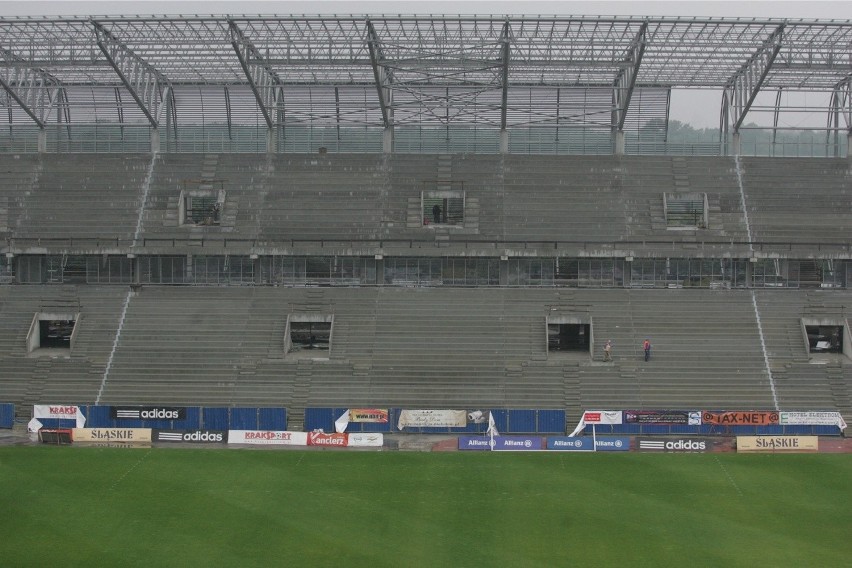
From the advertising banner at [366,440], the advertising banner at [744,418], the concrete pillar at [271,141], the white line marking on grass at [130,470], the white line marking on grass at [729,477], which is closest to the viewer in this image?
the white line marking on grass at [729,477]

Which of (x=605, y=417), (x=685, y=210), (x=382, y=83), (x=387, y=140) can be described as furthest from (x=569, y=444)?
(x=387, y=140)

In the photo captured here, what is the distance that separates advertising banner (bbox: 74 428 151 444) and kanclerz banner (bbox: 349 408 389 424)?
965cm

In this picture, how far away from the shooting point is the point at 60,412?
1775 inches

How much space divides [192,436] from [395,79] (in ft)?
93.3

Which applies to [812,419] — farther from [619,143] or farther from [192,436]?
[192,436]

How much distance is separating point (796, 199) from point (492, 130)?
20450mm

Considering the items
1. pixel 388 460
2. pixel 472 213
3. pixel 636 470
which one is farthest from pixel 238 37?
pixel 636 470

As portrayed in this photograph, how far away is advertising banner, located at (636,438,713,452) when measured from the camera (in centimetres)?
4275

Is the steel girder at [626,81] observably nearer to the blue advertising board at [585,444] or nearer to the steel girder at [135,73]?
the blue advertising board at [585,444]

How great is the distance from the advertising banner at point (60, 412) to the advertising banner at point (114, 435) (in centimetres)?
147

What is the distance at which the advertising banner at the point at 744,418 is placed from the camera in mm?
44500

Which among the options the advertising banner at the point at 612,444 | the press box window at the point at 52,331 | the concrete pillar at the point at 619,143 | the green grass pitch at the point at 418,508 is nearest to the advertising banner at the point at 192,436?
the green grass pitch at the point at 418,508

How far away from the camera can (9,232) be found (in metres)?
58.3

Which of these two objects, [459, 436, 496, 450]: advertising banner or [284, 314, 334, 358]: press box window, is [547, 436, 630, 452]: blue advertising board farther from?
[284, 314, 334, 358]: press box window
